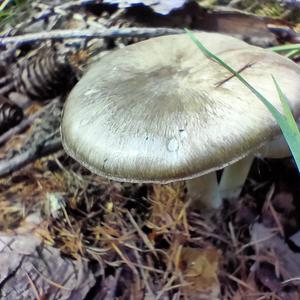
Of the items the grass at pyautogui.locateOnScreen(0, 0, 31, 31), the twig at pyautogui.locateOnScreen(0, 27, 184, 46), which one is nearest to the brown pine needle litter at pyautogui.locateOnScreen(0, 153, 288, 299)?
the twig at pyautogui.locateOnScreen(0, 27, 184, 46)

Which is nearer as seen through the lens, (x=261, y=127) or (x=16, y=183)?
(x=261, y=127)

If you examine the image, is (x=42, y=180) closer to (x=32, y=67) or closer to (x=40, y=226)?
(x=40, y=226)

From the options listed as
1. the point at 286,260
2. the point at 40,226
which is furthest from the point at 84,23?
the point at 286,260

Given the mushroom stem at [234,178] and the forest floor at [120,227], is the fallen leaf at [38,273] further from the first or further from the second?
the mushroom stem at [234,178]

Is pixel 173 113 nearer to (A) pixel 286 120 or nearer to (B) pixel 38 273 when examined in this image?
(A) pixel 286 120

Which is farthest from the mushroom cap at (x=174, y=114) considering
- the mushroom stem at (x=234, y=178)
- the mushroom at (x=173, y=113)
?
the mushroom stem at (x=234, y=178)

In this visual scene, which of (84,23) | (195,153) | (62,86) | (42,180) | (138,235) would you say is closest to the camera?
(195,153)

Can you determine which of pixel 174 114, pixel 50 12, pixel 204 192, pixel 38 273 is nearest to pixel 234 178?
pixel 204 192

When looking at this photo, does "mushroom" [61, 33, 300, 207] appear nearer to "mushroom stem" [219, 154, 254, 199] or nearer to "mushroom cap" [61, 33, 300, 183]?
"mushroom cap" [61, 33, 300, 183]
